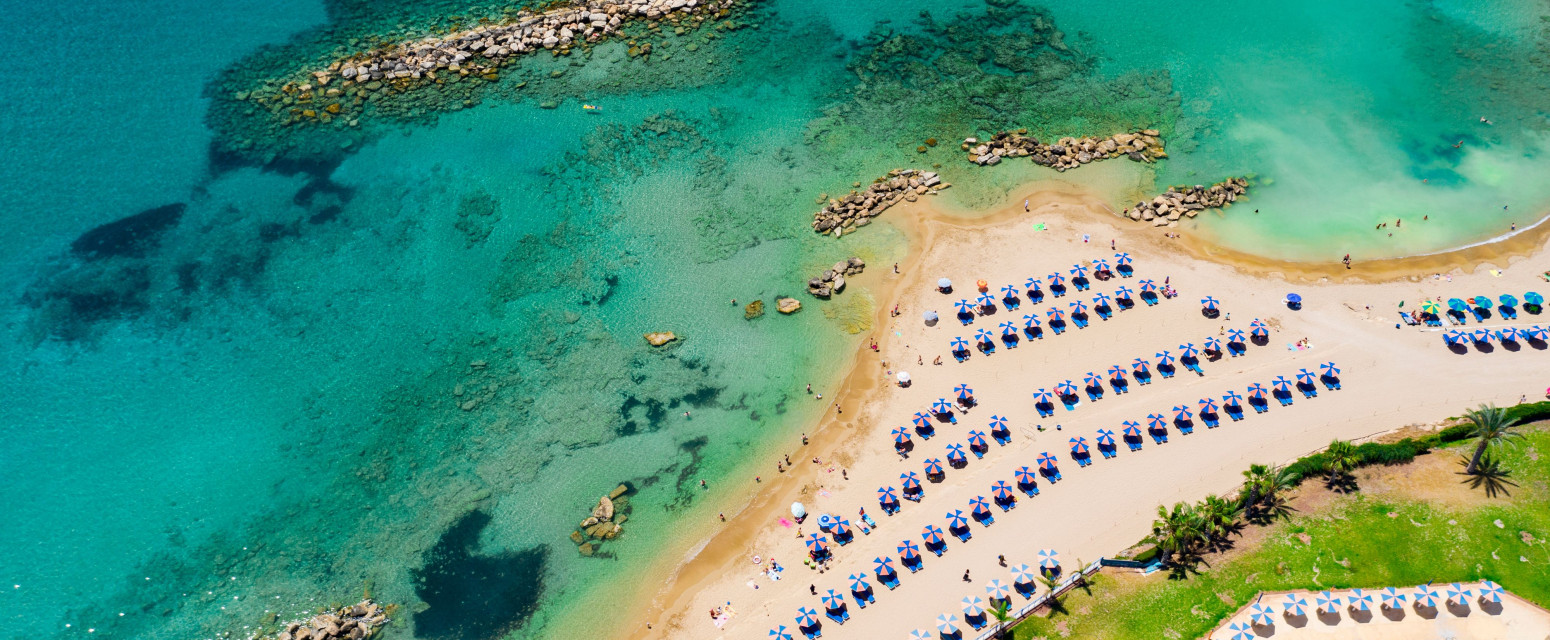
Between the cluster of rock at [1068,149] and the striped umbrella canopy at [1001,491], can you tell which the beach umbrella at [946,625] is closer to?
the striped umbrella canopy at [1001,491]

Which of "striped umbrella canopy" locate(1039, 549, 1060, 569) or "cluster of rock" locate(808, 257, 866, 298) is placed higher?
"cluster of rock" locate(808, 257, 866, 298)

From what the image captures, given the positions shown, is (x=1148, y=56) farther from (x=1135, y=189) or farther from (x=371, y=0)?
(x=371, y=0)

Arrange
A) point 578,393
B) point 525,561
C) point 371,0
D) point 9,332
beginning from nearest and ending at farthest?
point 525,561, point 578,393, point 9,332, point 371,0

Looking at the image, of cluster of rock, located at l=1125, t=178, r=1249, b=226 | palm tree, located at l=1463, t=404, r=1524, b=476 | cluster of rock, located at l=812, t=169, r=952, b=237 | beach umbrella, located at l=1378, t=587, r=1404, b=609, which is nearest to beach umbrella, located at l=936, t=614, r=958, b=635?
beach umbrella, located at l=1378, t=587, r=1404, b=609

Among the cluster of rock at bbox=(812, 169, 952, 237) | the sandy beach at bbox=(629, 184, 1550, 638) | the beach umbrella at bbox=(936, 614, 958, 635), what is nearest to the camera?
the beach umbrella at bbox=(936, 614, 958, 635)

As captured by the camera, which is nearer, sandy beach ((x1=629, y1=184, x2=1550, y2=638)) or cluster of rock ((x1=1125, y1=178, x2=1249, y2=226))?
sandy beach ((x1=629, y1=184, x2=1550, y2=638))

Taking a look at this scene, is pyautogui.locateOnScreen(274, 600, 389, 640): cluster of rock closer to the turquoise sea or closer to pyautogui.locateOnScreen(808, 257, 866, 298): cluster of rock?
the turquoise sea

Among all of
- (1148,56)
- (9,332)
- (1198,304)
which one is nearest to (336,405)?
(9,332)

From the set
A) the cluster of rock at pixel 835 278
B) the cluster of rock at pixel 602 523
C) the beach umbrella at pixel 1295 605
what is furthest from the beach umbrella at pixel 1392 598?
the cluster of rock at pixel 602 523
